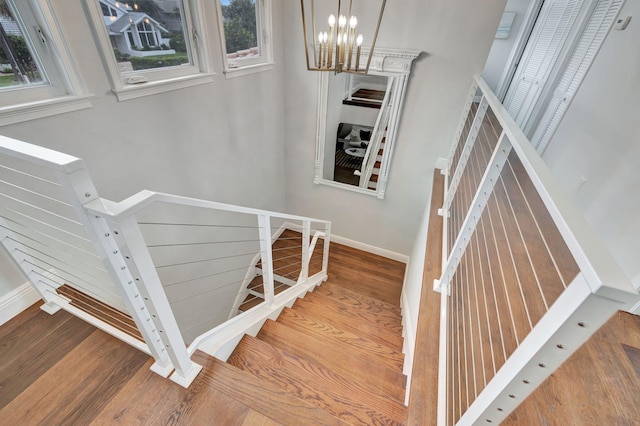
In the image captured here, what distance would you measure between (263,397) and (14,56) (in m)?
1.85

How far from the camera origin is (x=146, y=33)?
5.47 ft

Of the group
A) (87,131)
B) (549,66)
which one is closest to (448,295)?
(87,131)

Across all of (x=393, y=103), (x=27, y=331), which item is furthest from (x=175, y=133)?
(x=393, y=103)

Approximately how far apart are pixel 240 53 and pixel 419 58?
1736mm

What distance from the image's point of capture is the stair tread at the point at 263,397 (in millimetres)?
1146

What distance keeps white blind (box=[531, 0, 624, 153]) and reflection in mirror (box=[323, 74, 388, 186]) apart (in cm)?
183

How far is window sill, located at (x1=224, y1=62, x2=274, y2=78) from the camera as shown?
2292mm

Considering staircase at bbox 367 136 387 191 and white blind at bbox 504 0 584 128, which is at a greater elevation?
white blind at bbox 504 0 584 128

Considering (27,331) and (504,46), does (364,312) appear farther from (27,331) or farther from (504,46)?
(504,46)

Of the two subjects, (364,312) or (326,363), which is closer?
(326,363)

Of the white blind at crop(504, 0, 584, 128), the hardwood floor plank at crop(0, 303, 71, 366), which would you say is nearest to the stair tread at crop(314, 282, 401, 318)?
the hardwood floor plank at crop(0, 303, 71, 366)

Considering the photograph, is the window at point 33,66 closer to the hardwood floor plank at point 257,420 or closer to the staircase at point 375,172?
the hardwood floor plank at point 257,420

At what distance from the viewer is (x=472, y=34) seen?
2473mm

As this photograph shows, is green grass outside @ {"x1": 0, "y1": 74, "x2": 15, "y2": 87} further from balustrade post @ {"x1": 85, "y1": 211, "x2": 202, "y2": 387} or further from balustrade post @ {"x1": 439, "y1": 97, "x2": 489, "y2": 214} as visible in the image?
balustrade post @ {"x1": 439, "y1": 97, "x2": 489, "y2": 214}
